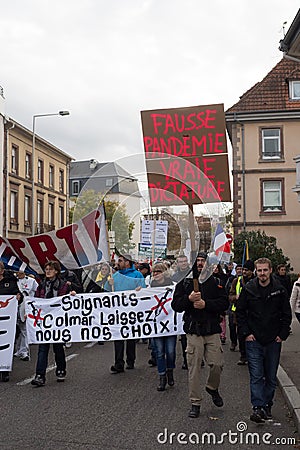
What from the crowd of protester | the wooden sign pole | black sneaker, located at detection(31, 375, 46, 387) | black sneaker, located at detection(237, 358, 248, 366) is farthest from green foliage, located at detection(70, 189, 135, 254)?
black sneaker, located at detection(237, 358, 248, 366)

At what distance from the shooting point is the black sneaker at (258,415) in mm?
6836

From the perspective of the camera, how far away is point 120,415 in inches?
290

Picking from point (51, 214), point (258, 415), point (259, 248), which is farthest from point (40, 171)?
point (258, 415)

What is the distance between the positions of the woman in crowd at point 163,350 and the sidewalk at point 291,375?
153 centimetres

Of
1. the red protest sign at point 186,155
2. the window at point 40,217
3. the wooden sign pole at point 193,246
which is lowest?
the wooden sign pole at point 193,246

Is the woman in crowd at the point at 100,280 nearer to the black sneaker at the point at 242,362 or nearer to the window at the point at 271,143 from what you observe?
the black sneaker at the point at 242,362

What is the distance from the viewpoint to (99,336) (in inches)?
404

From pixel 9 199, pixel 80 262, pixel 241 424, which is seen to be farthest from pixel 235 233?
pixel 241 424

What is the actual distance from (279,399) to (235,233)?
2852 centimetres

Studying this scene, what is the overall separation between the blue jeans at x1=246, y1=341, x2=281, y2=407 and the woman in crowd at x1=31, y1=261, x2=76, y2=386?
3325mm

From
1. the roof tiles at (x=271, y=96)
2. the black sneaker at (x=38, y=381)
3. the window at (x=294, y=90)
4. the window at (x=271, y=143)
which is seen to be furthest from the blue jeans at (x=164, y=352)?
the window at (x=294, y=90)

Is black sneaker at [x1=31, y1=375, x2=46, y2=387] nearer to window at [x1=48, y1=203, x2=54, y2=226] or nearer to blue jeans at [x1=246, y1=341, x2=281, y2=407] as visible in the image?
blue jeans at [x1=246, y1=341, x2=281, y2=407]

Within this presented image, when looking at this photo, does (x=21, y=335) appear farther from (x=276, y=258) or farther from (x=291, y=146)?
(x=291, y=146)

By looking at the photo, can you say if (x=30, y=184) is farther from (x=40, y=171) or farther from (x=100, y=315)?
(x=100, y=315)
